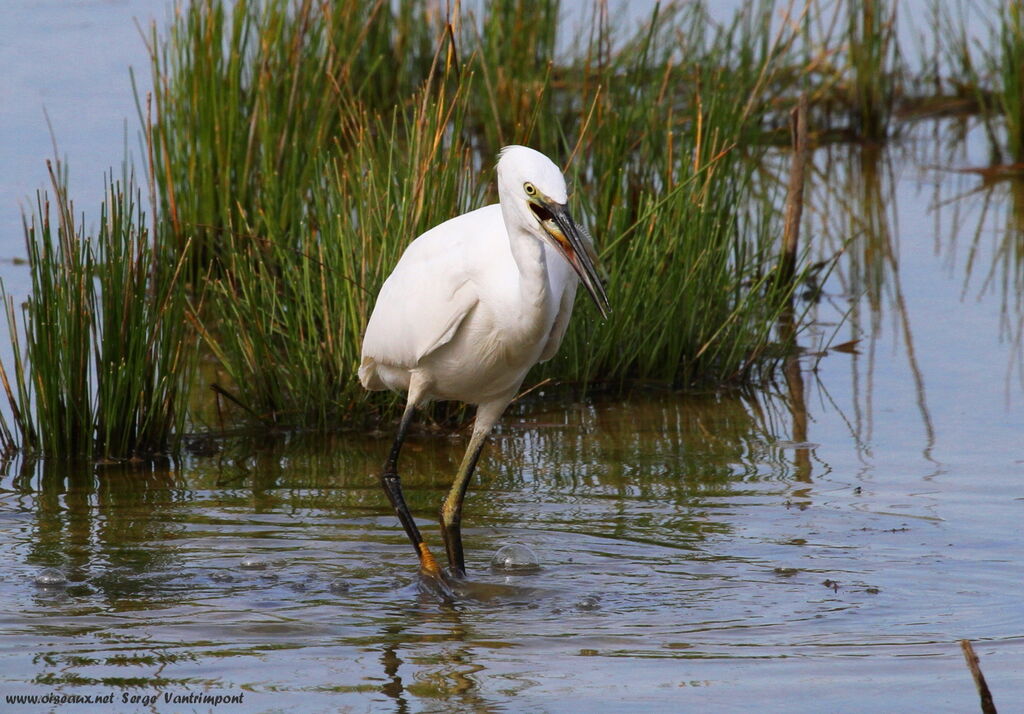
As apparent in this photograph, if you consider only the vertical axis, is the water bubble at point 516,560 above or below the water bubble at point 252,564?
below

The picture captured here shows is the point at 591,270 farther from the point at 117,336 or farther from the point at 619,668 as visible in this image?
the point at 117,336

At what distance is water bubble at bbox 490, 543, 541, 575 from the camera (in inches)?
189

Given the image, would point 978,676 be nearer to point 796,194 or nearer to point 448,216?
point 448,216

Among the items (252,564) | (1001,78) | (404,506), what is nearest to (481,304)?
(404,506)

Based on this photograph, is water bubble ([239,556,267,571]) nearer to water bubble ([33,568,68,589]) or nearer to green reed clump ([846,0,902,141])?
water bubble ([33,568,68,589])

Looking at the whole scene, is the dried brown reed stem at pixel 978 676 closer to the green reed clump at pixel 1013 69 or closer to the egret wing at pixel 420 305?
the egret wing at pixel 420 305

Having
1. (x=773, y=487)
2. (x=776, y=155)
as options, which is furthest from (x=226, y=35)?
(x=773, y=487)

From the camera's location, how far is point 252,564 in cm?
471

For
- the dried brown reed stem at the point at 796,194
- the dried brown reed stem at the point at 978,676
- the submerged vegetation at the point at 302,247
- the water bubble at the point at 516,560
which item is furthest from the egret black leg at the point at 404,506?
the dried brown reed stem at the point at 796,194

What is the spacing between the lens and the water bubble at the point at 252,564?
4.69 meters

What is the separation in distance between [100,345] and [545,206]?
2.30 metres

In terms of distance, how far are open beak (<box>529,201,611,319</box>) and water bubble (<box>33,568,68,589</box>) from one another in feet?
5.91

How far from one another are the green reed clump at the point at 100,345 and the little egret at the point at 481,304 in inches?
35.8

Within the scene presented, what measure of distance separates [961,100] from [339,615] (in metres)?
9.18
